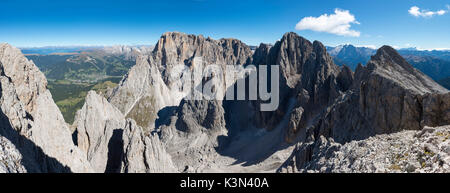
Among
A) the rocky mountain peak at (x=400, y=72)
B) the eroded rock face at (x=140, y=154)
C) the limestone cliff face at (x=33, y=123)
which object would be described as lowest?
the eroded rock face at (x=140, y=154)

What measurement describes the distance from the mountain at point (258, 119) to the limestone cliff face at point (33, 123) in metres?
0.21

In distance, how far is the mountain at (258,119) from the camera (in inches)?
874

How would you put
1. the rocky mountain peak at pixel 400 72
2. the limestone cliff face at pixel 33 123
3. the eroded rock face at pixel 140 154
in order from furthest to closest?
1. the eroded rock face at pixel 140 154
2. the rocky mountain peak at pixel 400 72
3. the limestone cliff face at pixel 33 123

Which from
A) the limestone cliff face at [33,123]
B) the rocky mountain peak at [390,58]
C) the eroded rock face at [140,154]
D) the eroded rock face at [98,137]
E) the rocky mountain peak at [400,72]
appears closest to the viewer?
the limestone cliff face at [33,123]

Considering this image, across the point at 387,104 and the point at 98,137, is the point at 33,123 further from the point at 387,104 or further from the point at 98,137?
the point at 387,104

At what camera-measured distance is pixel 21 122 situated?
94.4 ft

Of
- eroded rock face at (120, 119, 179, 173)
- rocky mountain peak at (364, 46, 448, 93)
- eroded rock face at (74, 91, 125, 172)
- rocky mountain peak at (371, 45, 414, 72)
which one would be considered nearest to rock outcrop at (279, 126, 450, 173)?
rocky mountain peak at (364, 46, 448, 93)

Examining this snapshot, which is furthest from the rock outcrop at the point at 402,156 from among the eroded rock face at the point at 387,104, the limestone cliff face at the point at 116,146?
the limestone cliff face at the point at 116,146

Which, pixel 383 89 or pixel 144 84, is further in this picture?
pixel 144 84

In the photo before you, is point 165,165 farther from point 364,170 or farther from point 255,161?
point 364,170

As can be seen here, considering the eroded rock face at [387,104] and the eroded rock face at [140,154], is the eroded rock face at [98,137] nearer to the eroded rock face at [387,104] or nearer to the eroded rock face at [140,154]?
the eroded rock face at [140,154]
